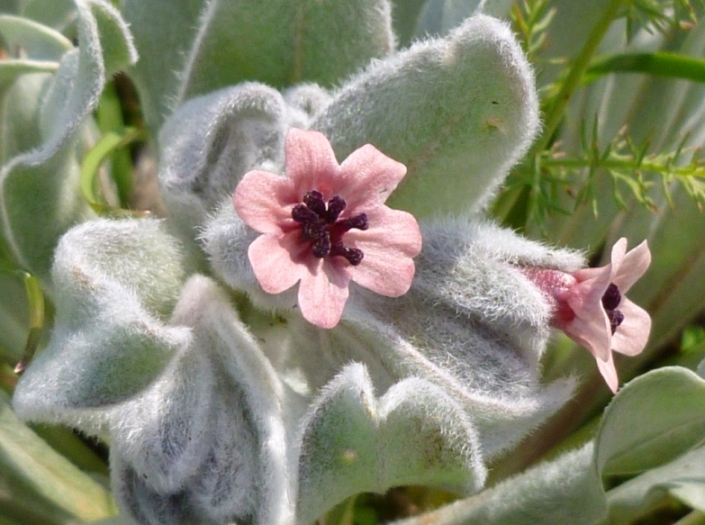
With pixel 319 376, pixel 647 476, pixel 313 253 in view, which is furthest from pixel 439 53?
pixel 647 476

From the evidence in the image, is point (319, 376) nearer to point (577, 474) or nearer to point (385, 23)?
point (577, 474)

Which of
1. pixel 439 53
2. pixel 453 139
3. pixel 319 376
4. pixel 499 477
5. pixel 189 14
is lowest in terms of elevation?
pixel 499 477

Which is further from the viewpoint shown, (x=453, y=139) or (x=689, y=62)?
(x=689, y=62)

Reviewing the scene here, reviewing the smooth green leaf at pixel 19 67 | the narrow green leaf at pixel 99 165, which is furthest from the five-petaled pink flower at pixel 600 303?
the smooth green leaf at pixel 19 67

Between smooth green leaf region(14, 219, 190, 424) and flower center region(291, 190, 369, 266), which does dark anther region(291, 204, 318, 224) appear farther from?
smooth green leaf region(14, 219, 190, 424)

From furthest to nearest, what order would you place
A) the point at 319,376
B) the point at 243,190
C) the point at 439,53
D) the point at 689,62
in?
the point at 689,62 < the point at 319,376 < the point at 439,53 < the point at 243,190

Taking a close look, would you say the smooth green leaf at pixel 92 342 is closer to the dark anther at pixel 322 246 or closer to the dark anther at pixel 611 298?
the dark anther at pixel 322 246
